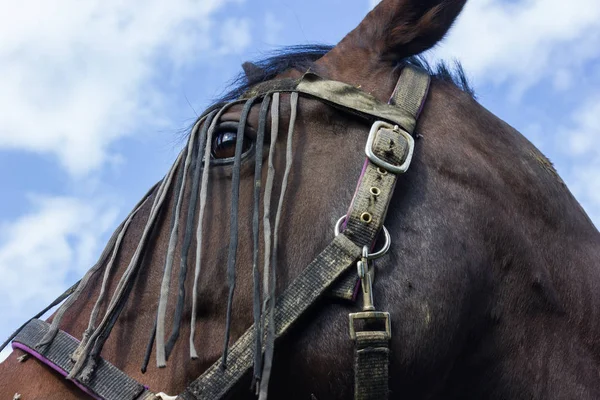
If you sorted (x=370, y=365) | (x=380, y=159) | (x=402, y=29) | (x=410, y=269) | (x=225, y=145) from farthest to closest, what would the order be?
(x=402, y=29)
(x=225, y=145)
(x=380, y=159)
(x=410, y=269)
(x=370, y=365)

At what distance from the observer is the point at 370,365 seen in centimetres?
247

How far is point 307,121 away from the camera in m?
2.94

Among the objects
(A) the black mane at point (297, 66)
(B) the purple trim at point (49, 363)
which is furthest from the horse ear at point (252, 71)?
(B) the purple trim at point (49, 363)

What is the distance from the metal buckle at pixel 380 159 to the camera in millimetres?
2730

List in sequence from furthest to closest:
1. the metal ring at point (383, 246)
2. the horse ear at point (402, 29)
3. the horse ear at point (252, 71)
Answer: the horse ear at point (252, 71) → the horse ear at point (402, 29) → the metal ring at point (383, 246)

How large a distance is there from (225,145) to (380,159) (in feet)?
2.09

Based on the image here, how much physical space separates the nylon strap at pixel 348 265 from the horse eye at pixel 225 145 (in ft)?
1.30

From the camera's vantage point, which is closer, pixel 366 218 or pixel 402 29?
pixel 366 218

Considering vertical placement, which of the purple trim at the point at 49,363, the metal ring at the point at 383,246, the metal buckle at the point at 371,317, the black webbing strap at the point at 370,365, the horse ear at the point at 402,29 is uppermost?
the horse ear at the point at 402,29

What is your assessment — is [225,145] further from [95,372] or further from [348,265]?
[95,372]

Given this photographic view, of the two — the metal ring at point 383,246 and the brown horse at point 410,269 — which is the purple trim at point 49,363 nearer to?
the brown horse at point 410,269

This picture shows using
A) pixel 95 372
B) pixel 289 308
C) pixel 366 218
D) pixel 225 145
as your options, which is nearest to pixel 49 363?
pixel 95 372

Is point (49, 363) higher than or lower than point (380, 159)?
lower

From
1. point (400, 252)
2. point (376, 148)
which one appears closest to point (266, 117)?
point (376, 148)
